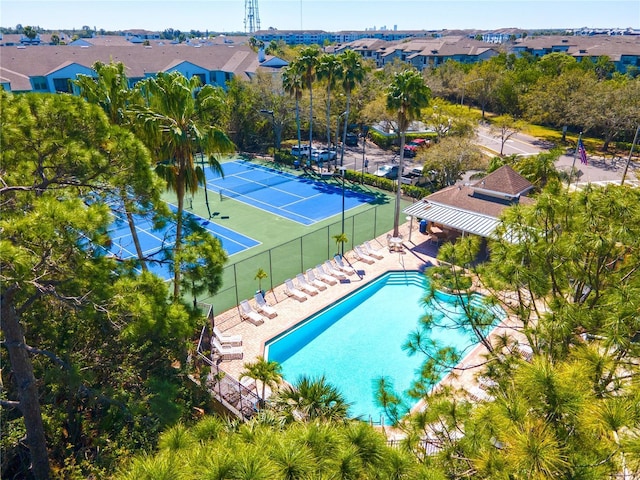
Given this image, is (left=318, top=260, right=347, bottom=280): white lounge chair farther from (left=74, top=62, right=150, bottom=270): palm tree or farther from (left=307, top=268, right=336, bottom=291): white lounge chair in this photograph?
(left=74, top=62, right=150, bottom=270): palm tree

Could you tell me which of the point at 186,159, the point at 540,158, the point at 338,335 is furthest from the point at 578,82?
the point at 186,159

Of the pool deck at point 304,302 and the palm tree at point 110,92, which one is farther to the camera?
the pool deck at point 304,302

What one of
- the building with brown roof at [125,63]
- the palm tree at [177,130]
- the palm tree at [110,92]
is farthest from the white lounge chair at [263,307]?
the building with brown roof at [125,63]

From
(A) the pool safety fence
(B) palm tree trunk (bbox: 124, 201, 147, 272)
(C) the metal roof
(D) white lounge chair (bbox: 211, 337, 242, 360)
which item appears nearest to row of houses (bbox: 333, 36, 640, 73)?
(A) the pool safety fence

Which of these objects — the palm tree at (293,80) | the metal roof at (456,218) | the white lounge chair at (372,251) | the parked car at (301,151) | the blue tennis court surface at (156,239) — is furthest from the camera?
the parked car at (301,151)

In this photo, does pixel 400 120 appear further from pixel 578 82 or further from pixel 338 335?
pixel 578 82

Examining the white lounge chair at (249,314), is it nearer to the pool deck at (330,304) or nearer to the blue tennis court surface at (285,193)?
the pool deck at (330,304)
